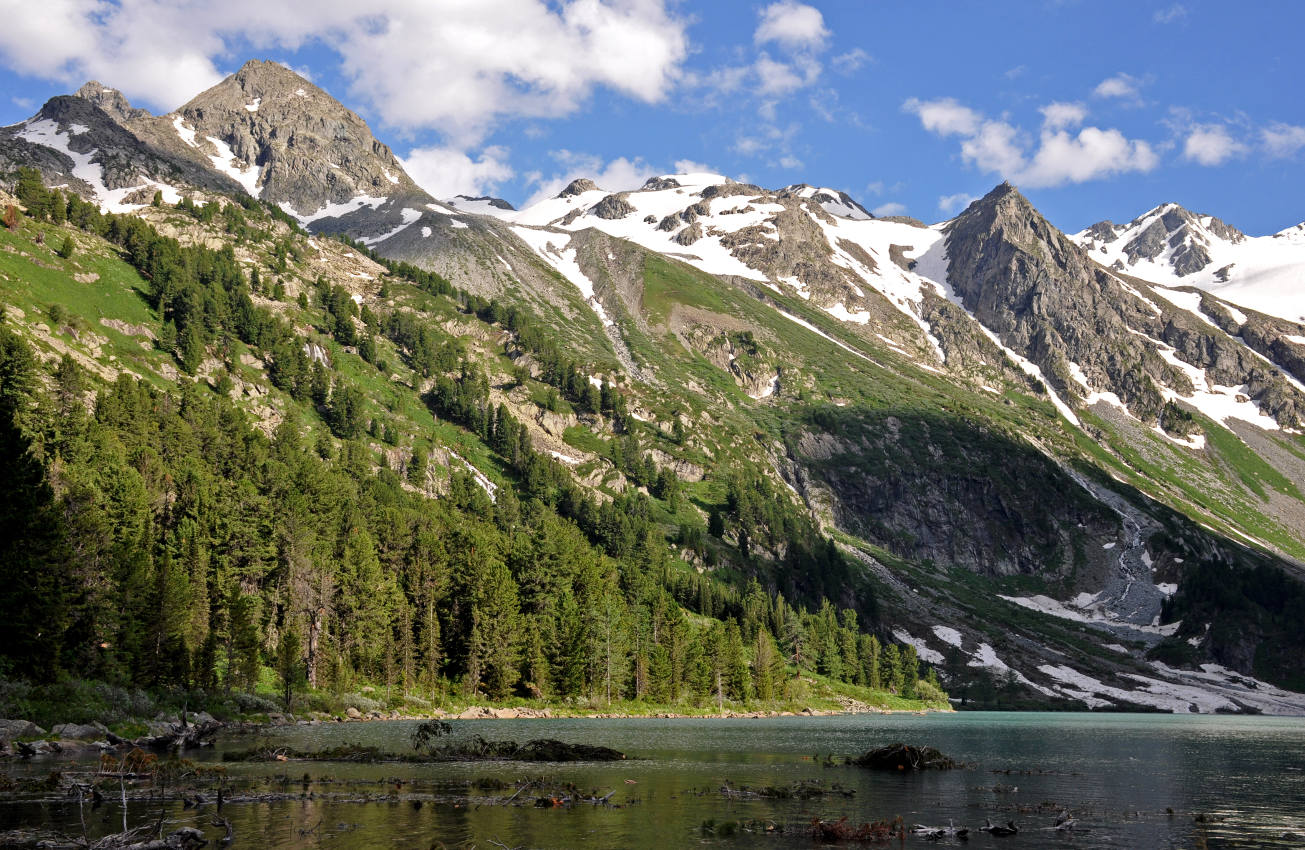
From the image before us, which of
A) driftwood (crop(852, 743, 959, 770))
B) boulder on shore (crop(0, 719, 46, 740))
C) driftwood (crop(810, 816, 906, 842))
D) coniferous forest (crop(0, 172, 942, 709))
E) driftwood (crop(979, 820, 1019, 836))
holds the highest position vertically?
coniferous forest (crop(0, 172, 942, 709))

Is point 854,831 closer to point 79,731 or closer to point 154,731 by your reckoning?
point 154,731

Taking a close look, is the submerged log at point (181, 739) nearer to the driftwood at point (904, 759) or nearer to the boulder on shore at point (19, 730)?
the boulder on shore at point (19, 730)

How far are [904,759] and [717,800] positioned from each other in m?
20.2

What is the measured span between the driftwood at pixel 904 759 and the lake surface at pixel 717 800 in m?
1.86

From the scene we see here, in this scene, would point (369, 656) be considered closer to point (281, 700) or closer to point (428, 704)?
point (428, 704)

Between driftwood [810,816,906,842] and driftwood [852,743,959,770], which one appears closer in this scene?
driftwood [810,816,906,842]

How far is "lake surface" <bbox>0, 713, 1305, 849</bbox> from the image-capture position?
3167 centimetres

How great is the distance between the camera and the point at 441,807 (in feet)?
122

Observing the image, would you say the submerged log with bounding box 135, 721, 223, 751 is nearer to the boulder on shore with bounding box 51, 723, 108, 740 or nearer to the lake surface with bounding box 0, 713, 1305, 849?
the lake surface with bounding box 0, 713, 1305, 849

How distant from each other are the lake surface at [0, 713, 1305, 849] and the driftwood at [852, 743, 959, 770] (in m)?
1.86

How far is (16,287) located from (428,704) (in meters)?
124

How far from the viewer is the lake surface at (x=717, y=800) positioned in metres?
31.7

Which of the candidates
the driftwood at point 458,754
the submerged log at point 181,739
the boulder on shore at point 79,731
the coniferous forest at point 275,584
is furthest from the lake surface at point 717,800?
the coniferous forest at point 275,584

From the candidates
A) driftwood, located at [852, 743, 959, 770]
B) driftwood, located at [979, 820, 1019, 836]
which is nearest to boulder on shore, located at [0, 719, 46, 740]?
driftwood, located at [852, 743, 959, 770]
